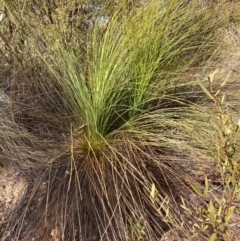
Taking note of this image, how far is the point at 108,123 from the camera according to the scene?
210 centimetres

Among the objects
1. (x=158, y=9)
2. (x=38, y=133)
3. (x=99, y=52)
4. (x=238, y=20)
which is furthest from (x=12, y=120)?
(x=238, y=20)

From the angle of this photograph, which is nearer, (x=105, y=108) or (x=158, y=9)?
(x=105, y=108)

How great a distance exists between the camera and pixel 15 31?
8.63ft

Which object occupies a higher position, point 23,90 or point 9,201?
point 23,90

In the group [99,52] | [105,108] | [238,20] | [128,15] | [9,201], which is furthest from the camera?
[238,20]

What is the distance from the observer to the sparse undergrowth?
1751 mm

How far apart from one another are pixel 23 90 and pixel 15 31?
1.66 ft

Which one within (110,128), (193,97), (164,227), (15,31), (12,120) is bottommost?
(164,227)

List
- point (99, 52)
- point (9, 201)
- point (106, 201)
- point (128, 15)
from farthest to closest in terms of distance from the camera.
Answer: point (128, 15)
point (99, 52)
point (9, 201)
point (106, 201)

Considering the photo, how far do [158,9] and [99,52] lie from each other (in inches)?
19.1

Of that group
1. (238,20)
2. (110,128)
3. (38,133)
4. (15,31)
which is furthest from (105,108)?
(238,20)

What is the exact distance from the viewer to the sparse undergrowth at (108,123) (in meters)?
1.75

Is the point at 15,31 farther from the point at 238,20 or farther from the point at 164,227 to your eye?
the point at 238,20

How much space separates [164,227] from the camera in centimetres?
182
